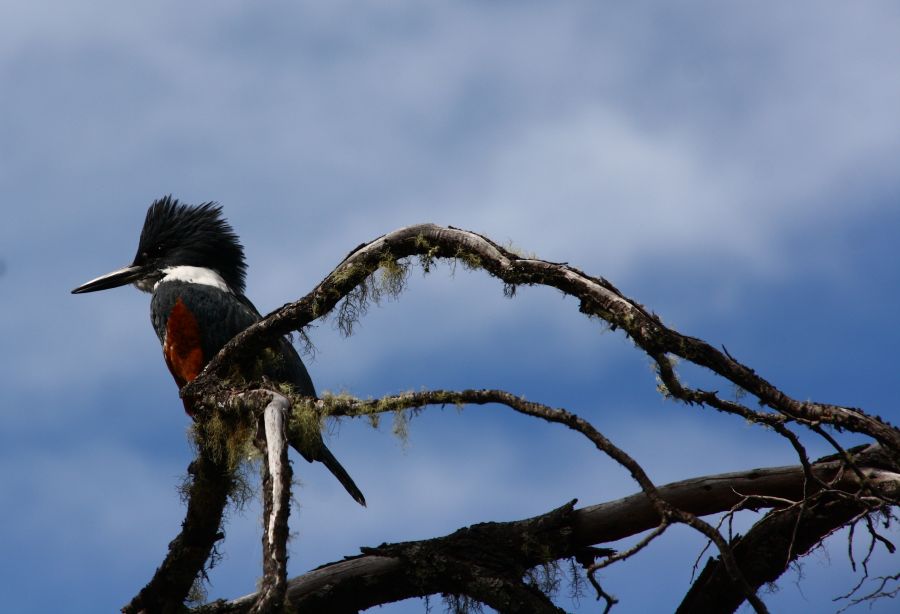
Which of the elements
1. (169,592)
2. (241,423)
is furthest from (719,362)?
(169,592)

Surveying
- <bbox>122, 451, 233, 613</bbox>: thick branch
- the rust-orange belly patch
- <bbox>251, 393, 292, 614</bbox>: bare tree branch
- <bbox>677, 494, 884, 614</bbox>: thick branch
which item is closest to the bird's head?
the rust-orange belly patch

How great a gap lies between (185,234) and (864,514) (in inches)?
161

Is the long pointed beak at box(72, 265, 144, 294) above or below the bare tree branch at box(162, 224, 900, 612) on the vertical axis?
above

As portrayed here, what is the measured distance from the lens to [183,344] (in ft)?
16.5

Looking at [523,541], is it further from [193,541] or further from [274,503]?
[274,503]

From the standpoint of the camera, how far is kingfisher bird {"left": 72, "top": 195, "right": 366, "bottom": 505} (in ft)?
15.0

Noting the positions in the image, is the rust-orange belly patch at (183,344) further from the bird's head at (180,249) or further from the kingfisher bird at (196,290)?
the bird's head at (180,249)

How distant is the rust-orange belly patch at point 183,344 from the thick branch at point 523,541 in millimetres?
1228

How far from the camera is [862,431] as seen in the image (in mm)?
3352

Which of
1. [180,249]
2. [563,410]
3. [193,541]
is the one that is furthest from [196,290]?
[563,410]

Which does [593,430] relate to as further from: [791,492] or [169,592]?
[169,592]

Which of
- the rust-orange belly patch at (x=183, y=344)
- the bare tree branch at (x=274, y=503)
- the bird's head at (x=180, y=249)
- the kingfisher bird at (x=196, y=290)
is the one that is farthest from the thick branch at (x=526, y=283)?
the bird's head at (x=180, y=249)

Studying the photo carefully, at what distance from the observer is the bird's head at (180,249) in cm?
573

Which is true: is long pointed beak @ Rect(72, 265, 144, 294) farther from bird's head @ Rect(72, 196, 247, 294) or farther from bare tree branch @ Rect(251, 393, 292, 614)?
bare tree branch @ Rect(251, 393, 292, 614)
